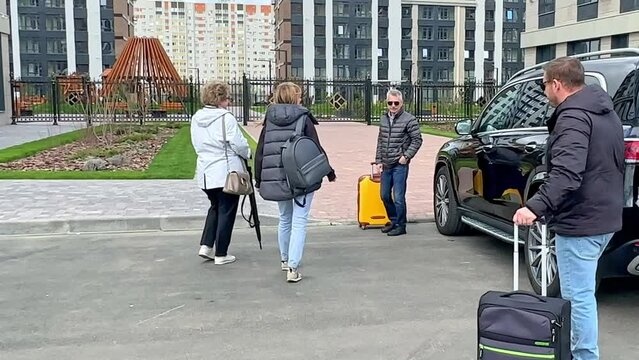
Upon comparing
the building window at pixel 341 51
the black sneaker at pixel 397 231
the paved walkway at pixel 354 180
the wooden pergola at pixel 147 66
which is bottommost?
the black sneaker at pixel 397 231

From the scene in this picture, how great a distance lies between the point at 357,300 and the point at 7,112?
2954 cm

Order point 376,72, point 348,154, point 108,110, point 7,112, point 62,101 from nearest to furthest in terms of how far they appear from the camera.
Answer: point 348,154 < point 108,110 < point 7,112 < point 62,101 < point 376,72

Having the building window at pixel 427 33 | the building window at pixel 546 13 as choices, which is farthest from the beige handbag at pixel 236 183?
the building window at pixel 427 33

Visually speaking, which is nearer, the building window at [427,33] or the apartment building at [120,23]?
the apartment building at [120,23]

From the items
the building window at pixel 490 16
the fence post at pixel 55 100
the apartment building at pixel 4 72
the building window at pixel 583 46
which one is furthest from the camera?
A: the building window at pixel 490 16

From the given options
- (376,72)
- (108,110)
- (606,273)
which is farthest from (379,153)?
(376,72)

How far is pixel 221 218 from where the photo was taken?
6637 millimetres

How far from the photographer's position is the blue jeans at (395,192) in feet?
25.6

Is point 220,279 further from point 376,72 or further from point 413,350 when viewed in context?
point 376,72

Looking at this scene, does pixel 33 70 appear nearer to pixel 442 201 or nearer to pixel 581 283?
pixel 442 201

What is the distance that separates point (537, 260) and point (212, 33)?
574 ft

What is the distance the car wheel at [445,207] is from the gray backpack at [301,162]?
2.31m

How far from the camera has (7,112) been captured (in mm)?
30703

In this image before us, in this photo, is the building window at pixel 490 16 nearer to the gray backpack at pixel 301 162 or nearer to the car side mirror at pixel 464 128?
the car side mirror at pixel 464 128
